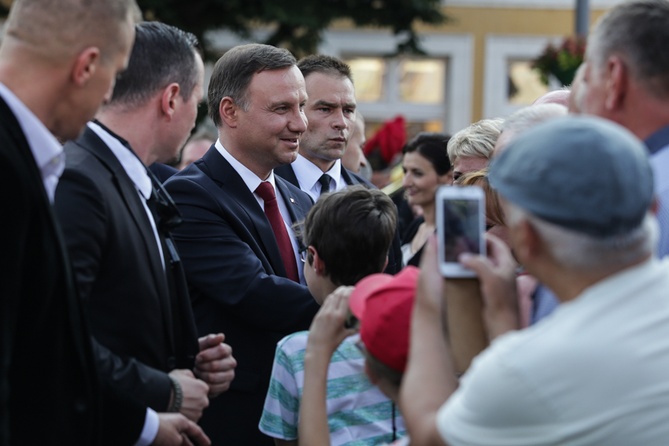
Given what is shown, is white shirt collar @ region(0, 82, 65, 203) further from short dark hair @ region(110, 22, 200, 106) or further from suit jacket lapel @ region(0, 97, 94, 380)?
short dark hair @ region(110, 22, 200, 106)

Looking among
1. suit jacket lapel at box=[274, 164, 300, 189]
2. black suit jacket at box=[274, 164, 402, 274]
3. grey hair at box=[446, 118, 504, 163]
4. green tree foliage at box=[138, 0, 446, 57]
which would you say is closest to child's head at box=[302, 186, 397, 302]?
black suit jacket at box=[274, 164, 402, 274]

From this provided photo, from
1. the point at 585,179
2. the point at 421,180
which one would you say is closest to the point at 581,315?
the point at 585,179

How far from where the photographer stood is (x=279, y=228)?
4051 mm

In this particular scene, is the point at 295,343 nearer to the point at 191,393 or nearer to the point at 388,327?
the point at 191,393

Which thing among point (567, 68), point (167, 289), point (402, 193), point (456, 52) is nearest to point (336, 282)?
point (167, 289)

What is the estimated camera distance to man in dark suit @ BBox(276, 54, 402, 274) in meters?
5.03

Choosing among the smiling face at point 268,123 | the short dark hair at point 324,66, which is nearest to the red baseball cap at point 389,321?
the smiling face at point 268,123

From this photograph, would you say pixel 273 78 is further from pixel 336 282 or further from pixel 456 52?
pixel 456 52

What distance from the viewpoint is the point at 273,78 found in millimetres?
4230

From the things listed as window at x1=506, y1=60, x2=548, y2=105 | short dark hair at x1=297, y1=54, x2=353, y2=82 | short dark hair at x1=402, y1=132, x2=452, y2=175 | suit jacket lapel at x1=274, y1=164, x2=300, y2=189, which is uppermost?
short dark hair at x1=297, y1=54, x2=353, y2=82

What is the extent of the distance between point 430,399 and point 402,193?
5.99 meters

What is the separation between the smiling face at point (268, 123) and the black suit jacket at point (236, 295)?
0.30 meters

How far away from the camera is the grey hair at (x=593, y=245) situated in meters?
1.80

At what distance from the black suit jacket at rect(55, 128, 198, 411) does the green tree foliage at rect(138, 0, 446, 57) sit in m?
8.95
